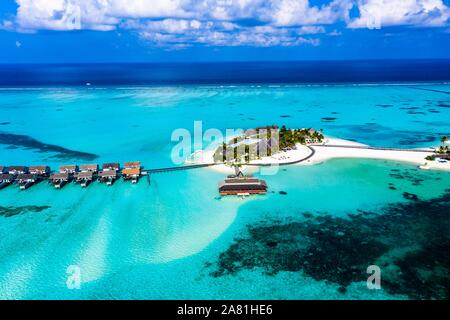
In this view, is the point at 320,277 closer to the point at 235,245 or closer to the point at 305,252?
the point at 305,252

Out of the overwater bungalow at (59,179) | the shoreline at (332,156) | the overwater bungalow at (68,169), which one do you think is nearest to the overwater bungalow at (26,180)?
the overwater bungalow at (59,179)

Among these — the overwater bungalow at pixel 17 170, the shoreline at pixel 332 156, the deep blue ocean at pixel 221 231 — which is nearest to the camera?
the deep blue ocean at pixel 221 231

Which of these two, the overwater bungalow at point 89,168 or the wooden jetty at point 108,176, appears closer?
the wooden jetty at point 108,176

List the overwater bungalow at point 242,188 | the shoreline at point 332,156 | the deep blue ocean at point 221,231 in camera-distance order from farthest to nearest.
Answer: the shoreline at point 332,156 → the overwater bungalow at point 242,188 → the deep blue ocean at point 221,231

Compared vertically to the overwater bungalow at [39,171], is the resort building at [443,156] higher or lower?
lower

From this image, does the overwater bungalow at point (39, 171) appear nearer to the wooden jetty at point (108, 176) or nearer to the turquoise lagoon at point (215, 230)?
the turquoise lagoon at point (215, 230)

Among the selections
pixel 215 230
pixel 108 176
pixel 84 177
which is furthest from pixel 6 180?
pixel 215 230

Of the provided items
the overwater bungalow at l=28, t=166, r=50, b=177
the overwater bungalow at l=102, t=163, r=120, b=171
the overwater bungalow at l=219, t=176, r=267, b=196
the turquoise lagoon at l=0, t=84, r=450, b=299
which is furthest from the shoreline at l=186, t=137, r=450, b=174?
the overwater bungalow at l=28, t=166, r=50, b=177

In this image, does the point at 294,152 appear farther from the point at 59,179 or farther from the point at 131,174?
the point at 59,179
